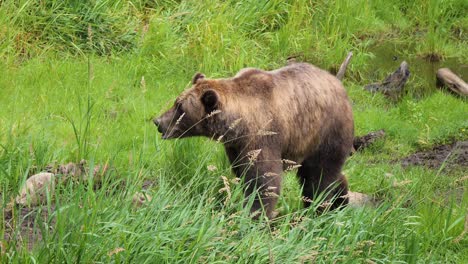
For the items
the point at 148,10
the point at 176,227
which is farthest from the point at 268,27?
the point at 176,227

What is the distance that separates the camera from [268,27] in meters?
11.7

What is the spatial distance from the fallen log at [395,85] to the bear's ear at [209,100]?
4794 mm

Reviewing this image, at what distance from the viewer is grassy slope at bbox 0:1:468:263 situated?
16.9 feet

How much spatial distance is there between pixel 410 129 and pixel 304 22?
2.70 m

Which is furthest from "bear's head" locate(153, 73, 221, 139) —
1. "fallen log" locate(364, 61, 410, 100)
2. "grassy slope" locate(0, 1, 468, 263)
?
"fallen log" locate(364, 61, 410, 100)

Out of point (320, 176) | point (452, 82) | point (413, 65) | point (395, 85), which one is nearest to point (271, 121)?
point (320, 176)

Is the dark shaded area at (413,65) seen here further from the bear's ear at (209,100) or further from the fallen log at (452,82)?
the bear's ear at (209,100)

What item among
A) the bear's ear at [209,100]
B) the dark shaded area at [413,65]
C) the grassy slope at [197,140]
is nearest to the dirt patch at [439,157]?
the grassy slope at [197,140]

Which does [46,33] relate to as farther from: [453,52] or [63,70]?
[453,52]

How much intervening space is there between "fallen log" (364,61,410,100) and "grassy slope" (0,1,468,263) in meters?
0.25

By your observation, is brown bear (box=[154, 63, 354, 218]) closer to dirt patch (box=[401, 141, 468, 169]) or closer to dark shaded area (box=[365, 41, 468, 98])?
dirt patch (box=[401, 141, 468, 169])

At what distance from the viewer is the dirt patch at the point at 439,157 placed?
29.3 feet

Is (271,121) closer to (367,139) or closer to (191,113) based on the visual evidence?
(191,113)

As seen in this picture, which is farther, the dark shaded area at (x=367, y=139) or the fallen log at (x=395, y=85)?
the fallen log at (x=395, y=85)
